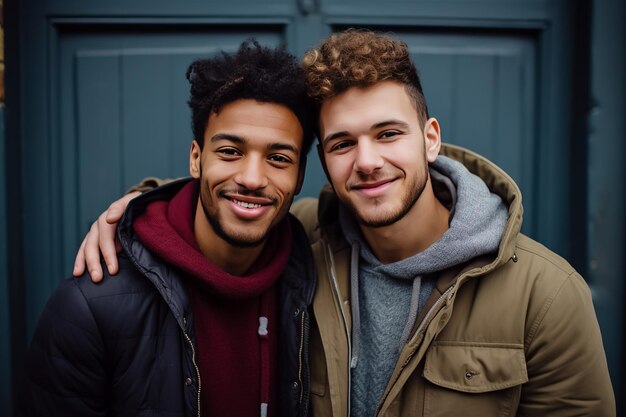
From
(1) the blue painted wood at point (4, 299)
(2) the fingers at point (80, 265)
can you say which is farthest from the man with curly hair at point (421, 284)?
(1) the blue painted wood at point (4, 299)

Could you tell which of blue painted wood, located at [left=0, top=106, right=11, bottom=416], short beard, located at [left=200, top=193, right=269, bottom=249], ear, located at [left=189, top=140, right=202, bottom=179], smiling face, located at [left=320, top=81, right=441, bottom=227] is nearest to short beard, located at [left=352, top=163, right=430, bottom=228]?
smiling face, located at [left=320, top=81, right=441, bottom=227]

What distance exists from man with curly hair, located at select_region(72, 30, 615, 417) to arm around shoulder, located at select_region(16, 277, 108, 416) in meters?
0.21

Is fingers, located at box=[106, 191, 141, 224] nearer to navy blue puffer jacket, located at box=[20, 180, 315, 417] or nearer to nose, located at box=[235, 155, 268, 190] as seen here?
navy blue puffer jacket, located at box=[20, 180, 315, 417]

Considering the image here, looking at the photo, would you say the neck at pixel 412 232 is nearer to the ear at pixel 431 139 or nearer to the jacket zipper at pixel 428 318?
the ear at pixel 431 139

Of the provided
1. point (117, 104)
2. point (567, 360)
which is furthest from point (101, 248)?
point (567, 360)

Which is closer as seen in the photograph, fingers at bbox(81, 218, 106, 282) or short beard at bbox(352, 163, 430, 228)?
fingers at bbox(81, 218, 106, 282)

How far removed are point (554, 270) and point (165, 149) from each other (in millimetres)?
1784

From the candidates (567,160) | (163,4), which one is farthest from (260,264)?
(567,160)

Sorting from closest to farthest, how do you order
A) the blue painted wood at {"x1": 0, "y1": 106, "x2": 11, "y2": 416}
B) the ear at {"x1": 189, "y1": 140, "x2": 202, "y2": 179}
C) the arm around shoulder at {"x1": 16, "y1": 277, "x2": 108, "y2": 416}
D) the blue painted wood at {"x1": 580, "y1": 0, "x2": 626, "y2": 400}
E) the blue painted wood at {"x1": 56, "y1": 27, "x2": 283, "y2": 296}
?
the arm around shoulder at {"x1": 16, "y1": 277, "x2": 108, "y2": 416}, the ear at {"x1": 189, "y1": 140, "x2": 202, "y2": 179}, the blue painted wood at {"x1": 0, "y1": 106, "x2": 11, "y2": 416}, the blue painted wood at {"x1": 580, "y1": 0, "x2": 626, "y2": 400}, the blue painted wood at {"x1": 56, "y1": 27, "x2": 283, "y2": 296}

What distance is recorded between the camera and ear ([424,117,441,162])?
203 cm

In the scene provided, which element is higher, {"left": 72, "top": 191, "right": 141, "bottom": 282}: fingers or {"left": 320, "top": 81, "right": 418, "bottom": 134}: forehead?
{"left": 320, "top": 81, "right": 418, "bottom": 134}: forehead

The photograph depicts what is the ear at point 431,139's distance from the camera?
6.66 ft

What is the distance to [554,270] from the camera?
178 centimetres

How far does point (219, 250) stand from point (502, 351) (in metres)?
1.06
